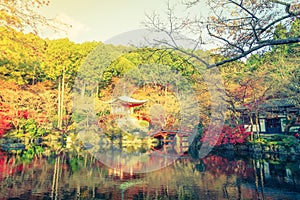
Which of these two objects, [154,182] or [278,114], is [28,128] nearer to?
[154,182]

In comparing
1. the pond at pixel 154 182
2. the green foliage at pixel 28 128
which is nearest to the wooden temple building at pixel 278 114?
the pond at pixel 154 182

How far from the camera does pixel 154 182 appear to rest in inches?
249

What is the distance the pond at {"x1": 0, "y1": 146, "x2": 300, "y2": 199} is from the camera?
5.09 meters

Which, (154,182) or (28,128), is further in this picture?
(28,128)

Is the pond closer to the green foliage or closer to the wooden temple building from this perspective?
the wooden temple building

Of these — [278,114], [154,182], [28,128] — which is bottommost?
[154,182]

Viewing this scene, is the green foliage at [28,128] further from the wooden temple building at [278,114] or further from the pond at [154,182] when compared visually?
the wooden temple building at [278,114]

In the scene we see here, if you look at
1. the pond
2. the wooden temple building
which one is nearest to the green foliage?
the pond

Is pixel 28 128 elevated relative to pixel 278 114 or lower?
lower

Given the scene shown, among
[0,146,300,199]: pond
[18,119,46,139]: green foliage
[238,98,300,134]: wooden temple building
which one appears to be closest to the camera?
[0,146,300,199]: pond

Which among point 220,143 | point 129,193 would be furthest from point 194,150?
point 129,193

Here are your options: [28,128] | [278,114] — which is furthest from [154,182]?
[28,128]

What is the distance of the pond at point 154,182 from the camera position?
5.09 meters

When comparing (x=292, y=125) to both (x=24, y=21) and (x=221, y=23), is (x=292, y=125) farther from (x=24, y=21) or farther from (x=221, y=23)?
(x=24, y=21)
